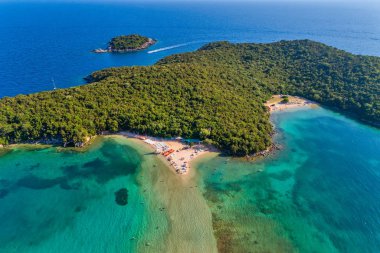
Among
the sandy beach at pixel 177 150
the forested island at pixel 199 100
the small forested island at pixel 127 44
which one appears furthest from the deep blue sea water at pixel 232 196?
the small forested island at pixel 127 44

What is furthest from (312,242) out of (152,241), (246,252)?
(152,241)

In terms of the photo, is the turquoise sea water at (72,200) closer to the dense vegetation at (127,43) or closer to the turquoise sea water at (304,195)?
the turquoise sea water at (304,195)

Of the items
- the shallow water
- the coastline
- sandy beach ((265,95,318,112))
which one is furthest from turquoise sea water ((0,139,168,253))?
sandy beach ((265,95,318,112))

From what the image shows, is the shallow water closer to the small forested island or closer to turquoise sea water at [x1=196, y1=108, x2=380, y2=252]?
turquoise sea water at [x1=196, y1=108, x2=380, y2=252]

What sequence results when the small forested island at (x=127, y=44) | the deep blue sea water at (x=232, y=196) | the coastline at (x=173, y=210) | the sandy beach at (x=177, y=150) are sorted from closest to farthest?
the coastline at (x=173, y=210) < the deep blue sea water at (x=232, y=196) < the sandy beach at (x=177, y=150) < the small forested island at (x=127, y=44)

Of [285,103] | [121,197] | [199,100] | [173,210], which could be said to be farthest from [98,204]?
[285,103]

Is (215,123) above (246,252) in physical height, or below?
above

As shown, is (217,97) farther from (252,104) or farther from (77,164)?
(77,164)
